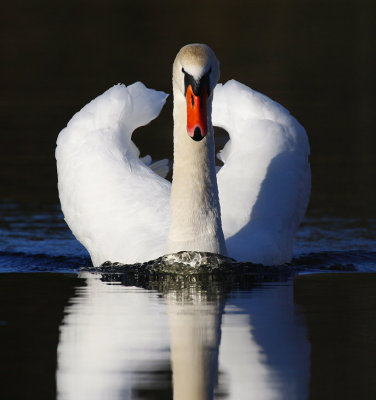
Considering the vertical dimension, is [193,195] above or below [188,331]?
above

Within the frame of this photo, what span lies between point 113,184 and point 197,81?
197 centimetres

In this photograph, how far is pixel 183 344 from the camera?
7043 mm

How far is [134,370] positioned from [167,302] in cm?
201

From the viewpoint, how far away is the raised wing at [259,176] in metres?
9.70

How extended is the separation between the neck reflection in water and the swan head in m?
1.15

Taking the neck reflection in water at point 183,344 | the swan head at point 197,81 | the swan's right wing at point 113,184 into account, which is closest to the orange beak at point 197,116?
the swan head at point 197,81

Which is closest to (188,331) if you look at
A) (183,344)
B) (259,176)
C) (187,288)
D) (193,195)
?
(183,344)

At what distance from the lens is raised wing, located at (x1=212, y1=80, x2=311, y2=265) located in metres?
9.70

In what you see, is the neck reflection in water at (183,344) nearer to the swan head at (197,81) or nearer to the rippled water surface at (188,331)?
the rippled water surface at (188,331)

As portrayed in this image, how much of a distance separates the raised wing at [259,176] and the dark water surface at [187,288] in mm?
293

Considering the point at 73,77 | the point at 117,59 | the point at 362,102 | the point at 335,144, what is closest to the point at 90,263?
the point at 335,144

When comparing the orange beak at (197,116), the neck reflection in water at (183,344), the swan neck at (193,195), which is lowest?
the neck reflection in water at (183,344)

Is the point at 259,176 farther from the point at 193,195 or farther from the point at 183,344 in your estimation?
the point at 183,344

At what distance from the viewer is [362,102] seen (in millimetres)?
19531
